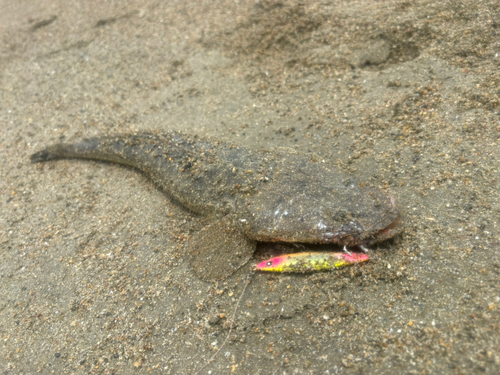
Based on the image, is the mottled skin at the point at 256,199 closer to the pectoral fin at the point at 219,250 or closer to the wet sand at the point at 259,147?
the pectoral fin at the point at 219,250

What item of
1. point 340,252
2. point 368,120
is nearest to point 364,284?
point 340,252

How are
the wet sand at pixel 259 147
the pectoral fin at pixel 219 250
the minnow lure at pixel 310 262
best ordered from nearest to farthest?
the wet sand at pixel 259 147 < the minnow lure at pixel 310 262 < the pectoral fin at pixel 219 250

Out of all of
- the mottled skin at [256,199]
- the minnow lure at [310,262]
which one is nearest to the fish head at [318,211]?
the mottled skin at [256,199]

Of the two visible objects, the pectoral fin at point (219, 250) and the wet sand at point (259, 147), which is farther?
the pectoral fin at point (219, 250)

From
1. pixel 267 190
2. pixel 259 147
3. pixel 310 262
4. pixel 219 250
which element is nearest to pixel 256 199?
pixel 267 190

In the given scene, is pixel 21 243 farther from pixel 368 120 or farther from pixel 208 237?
pixel 368 120

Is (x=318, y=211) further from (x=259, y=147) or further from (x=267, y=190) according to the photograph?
(x=259, y=147)

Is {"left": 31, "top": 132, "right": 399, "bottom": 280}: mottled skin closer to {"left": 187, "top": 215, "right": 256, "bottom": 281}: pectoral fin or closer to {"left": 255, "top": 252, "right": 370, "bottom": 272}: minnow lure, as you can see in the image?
{"left": 187, "top": 215, "right": 256, "bottom": 281}: pectoral fin
